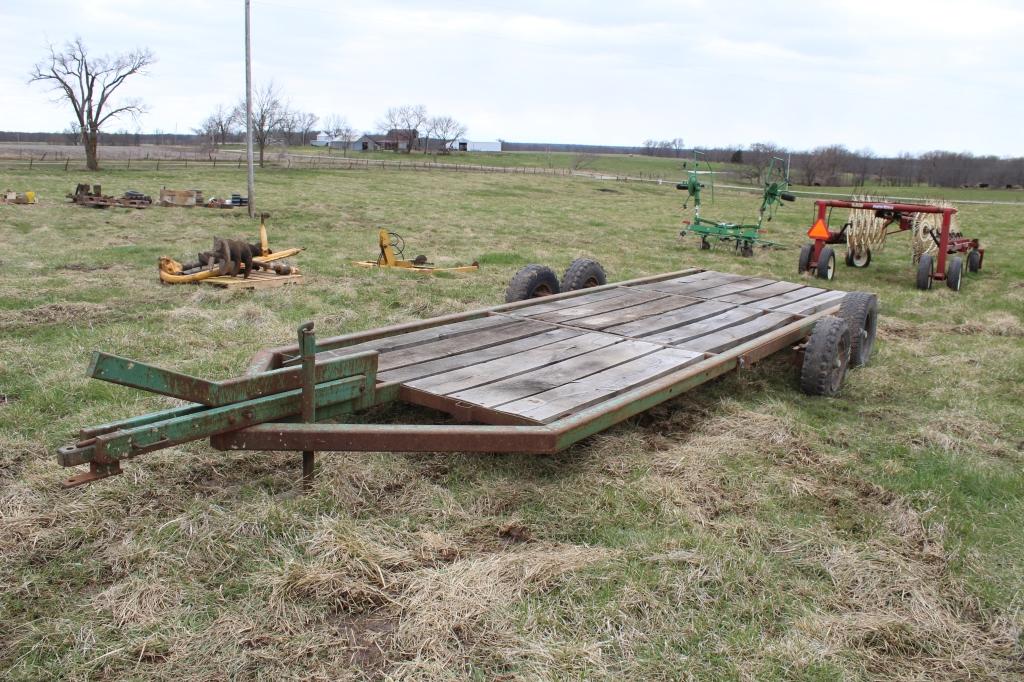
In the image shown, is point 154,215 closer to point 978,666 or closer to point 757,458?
point 757,458

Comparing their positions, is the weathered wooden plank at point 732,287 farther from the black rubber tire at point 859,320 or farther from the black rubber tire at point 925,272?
the black rubber tire at point 925,272

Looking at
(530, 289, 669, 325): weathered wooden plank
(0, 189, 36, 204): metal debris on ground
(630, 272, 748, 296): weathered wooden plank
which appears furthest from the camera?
(0, 189, 36, 204): metal debris on ground

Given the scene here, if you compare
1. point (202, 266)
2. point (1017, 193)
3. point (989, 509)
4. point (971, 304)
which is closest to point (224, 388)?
point (989, 509)

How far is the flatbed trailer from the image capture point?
125 inches

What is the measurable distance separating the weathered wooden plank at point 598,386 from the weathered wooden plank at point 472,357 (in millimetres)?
668

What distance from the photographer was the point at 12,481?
3.80 m

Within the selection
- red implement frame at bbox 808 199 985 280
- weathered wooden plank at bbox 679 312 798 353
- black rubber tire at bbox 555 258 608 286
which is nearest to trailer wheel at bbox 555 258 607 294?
black rubber tire at bbox 555 258 608 286

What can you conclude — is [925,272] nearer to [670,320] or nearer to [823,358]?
[823,358]

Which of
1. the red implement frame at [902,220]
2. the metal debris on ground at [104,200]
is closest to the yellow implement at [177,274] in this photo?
the red implement frame at [902,220]

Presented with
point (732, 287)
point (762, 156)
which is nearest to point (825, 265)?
point (732, 287)

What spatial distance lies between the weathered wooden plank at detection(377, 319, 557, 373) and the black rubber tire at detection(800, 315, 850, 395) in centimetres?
190

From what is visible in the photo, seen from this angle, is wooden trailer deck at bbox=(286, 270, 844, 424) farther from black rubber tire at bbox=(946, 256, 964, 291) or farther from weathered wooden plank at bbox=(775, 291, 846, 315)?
black rubber tire at bbox=(946, 256, 964, 291)

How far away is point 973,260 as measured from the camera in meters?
13.0

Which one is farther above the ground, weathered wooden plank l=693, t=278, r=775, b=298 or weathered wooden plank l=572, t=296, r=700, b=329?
weathered wooden plank l=693, t=278, r=775, b=298
